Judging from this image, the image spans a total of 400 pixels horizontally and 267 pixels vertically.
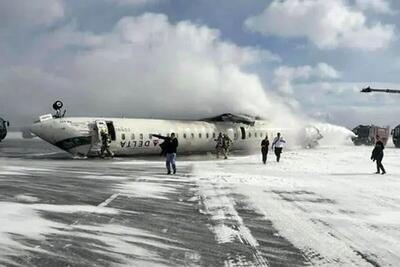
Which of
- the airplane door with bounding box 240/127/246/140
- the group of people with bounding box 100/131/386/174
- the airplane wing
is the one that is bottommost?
the group of people with bounding box 100/131/386/174

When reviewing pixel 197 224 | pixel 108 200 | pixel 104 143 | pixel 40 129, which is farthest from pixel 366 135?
pixel 197 224

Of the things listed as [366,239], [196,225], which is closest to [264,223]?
[196,225]

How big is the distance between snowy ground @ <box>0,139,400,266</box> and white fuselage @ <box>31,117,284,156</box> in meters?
16.0

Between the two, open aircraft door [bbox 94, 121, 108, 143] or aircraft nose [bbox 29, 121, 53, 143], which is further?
open aircraft door [bbox 94, 121, 108, 143]

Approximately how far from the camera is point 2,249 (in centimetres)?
707

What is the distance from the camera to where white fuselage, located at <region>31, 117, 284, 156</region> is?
3306cm

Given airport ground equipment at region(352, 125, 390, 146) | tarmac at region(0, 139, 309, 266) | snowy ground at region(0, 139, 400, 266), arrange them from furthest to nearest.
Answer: airport ground equipment at region(352, 125, 390, 146)
snowy ground at region(0, 139, 400, 266)
tarmac at region(0, 139, 309, 266)

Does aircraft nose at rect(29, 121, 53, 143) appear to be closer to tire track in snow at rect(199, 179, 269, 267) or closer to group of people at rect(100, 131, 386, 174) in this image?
group of people at rect(100, 131, 386, 174)

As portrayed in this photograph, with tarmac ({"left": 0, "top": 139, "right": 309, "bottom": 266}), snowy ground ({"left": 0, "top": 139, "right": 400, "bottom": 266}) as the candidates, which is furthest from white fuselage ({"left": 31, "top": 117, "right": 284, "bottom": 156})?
tarmac ({"left": 0, "top": 139, "right": 309, "bottom": 266})

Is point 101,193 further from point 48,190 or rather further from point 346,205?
point 346,205

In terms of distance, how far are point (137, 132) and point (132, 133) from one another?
0.40m

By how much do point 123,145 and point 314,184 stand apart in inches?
780

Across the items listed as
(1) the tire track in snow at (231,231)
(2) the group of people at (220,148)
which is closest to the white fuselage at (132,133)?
(2) the group of people at (220,148)

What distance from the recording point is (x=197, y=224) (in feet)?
31.7
